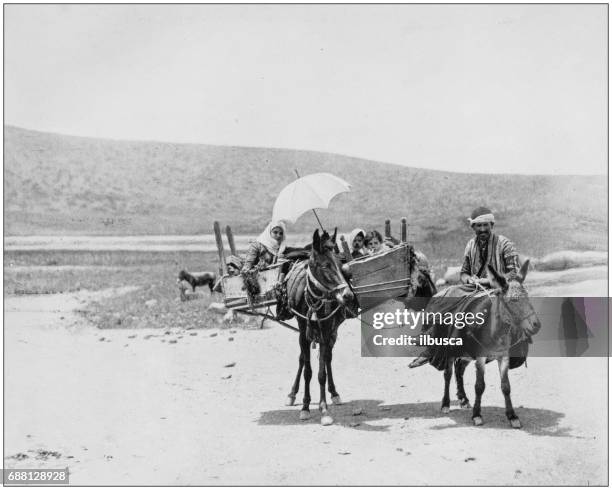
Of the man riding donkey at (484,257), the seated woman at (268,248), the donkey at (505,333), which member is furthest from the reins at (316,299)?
the donkey at (505,333)

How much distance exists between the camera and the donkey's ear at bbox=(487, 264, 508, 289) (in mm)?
8977

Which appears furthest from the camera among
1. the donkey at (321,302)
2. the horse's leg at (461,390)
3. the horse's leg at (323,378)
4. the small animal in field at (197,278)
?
the small animal in field at (197,278)

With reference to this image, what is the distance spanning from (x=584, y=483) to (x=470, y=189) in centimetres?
3510

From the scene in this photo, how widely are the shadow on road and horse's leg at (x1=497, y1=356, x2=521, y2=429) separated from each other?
0.36 feet

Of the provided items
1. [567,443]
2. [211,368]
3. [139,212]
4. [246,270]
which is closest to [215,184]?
[139,212]

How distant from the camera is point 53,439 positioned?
33.7ft

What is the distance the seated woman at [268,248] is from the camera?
11359mm

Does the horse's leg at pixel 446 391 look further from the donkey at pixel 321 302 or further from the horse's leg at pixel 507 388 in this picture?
the donkey at pixel 321 302

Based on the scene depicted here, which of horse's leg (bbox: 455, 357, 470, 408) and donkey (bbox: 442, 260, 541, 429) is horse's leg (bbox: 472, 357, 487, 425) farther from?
horse's leg (bbox: 455, 357, 470, 408)

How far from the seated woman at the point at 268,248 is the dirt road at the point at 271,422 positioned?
2.26m

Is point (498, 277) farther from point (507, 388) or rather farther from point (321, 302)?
point (321, 302)

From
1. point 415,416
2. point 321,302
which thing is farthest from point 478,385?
point 321,302

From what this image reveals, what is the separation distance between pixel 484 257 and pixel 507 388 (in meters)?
1.67

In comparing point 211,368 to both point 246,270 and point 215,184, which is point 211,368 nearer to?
point 246,270
